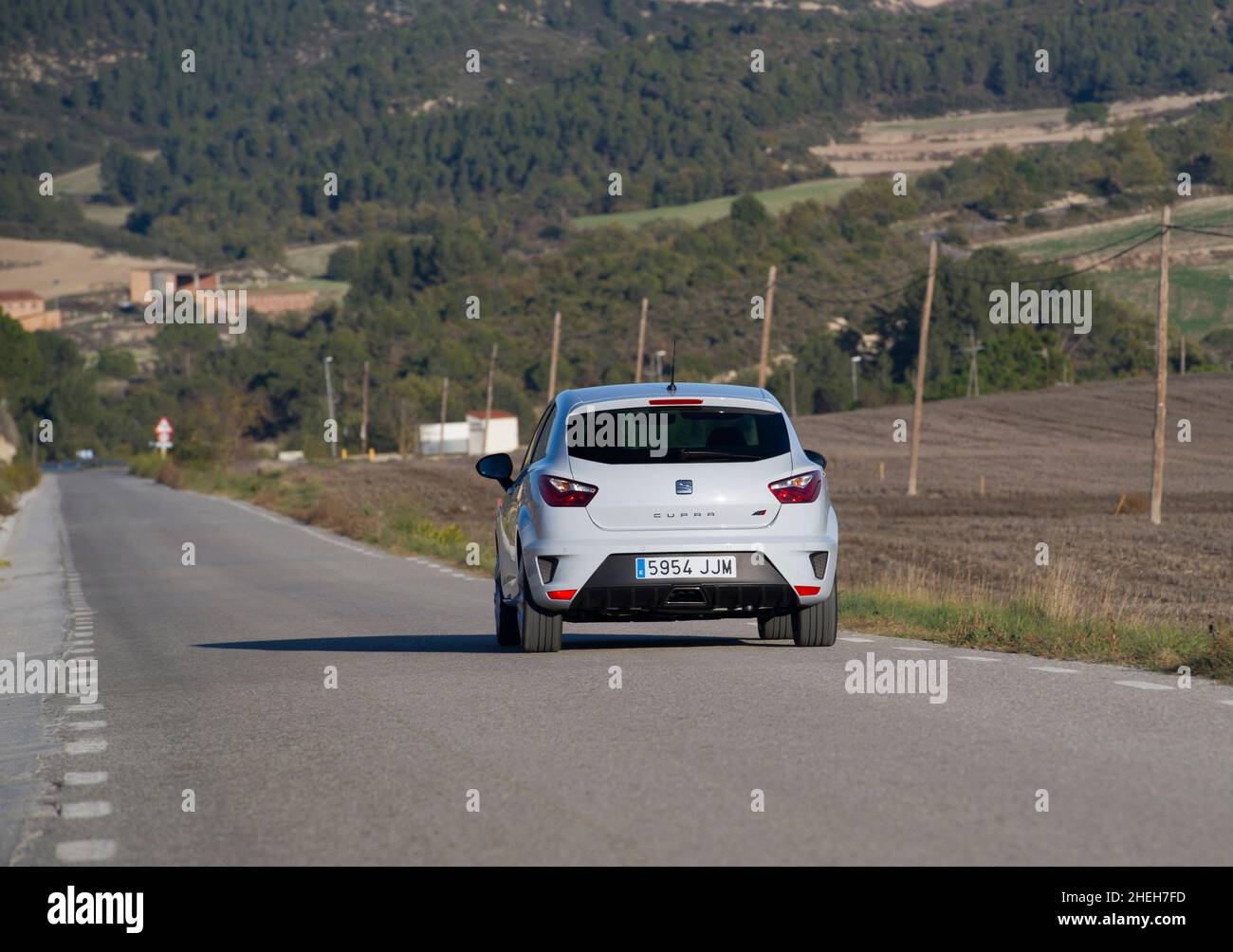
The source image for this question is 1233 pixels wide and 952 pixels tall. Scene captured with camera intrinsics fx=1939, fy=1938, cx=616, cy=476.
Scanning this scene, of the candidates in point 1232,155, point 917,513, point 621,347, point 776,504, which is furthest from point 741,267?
point 776,504

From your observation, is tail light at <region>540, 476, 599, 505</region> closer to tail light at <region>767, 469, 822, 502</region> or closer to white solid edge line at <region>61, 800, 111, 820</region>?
tail light at <region>767, 469, 822, 502</region>

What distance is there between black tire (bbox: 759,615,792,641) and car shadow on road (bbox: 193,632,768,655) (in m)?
0.17

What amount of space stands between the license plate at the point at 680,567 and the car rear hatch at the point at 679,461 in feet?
0.64

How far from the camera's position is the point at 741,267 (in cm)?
16750

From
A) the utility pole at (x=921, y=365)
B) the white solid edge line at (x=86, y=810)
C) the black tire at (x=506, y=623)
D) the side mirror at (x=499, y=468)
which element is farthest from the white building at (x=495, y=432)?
the white solid edge line at (x=86, y=810)

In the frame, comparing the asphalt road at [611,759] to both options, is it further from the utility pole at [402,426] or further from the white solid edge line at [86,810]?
the utility pole at [402,426]

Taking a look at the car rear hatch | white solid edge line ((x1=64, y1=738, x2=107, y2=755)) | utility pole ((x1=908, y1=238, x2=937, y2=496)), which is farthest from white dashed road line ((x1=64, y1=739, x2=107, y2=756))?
utility pole ((x1=908, y1=238, x2=937, y2=496))

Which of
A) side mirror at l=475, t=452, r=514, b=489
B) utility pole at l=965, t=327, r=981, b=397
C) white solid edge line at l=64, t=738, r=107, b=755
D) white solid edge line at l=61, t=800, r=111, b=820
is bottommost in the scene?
utility pole at l=965, t=327, r=981, b=397

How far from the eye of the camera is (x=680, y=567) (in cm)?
1231

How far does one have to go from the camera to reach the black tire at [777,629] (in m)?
14.4

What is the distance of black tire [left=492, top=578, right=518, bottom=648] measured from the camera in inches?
563

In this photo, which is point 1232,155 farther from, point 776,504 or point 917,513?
point 776,504

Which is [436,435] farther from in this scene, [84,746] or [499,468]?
[84,746]
